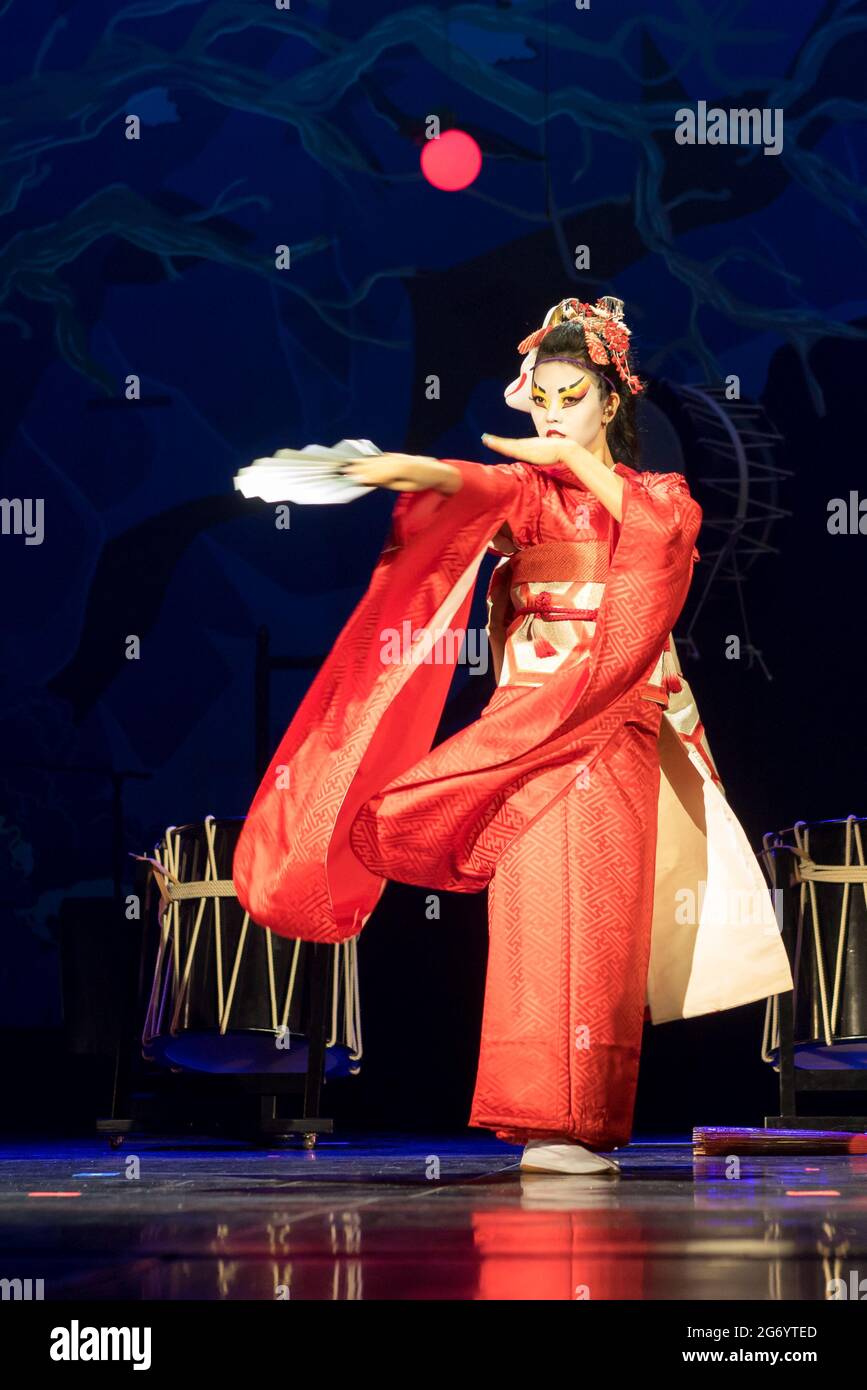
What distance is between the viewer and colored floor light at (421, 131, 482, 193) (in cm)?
620

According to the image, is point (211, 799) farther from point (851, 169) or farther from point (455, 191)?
point (851, 169)

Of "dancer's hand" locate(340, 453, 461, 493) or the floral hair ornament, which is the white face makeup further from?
"dancer's hand" locate(340, 453, 461, 493)

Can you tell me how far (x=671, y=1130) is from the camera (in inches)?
217

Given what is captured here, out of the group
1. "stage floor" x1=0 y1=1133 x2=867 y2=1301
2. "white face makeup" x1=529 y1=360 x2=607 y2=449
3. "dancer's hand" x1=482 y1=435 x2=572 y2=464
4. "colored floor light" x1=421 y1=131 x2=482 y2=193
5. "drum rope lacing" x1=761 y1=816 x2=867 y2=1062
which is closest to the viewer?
"stage floor" x1=0 y1=1133 x2=867 y2=1301

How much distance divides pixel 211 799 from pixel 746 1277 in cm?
448

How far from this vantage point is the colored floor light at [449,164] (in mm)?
6195

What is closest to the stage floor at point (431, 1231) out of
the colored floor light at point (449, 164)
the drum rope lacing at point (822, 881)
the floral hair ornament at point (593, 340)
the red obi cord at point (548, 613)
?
the red obi cord at point (548, 613)

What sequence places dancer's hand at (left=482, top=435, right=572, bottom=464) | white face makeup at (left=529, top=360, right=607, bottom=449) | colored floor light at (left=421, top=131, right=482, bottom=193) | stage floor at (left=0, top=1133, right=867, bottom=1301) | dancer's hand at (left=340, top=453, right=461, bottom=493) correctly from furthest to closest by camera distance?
colored floor light at (left=421, top=131, right=482, bottom=193) → white face makeup at (left=529, top=360, right=607, bottom=449) → dancer's hand at (left=482, top=435, right=572, bottom=464) → dancer's hand at (left=340, top=453, right=461, bottom=493) → stage floor at (left=0, top=1133, right=867, bottom=1301)

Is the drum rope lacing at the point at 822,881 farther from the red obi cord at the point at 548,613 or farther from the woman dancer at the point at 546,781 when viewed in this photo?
the red obi cord at the point at 548,613

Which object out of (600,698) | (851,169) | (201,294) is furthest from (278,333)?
(600,698)

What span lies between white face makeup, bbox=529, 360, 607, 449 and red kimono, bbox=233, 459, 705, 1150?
134mm

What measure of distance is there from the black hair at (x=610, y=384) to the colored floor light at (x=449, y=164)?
294cm

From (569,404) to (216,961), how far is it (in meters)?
2.02

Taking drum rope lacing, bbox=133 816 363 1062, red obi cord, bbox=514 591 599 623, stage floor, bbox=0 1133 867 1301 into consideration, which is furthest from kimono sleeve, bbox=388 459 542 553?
drum rope lacing, bbox=133 816 363 1062
